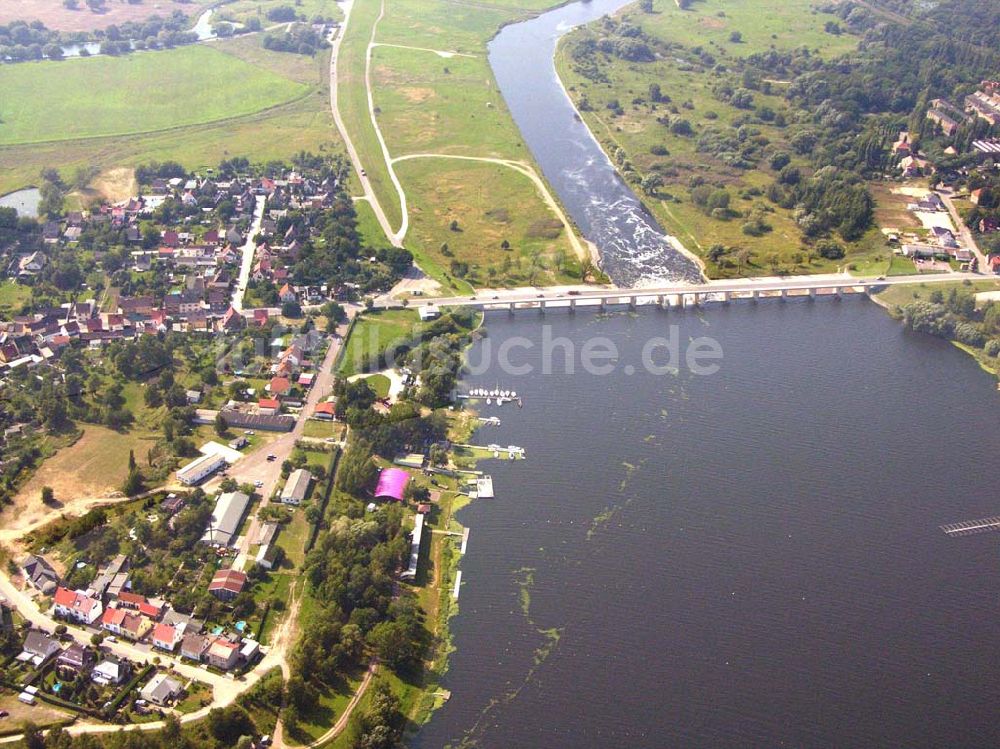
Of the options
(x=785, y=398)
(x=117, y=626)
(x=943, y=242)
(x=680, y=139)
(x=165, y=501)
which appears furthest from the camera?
(x=680, y=139)

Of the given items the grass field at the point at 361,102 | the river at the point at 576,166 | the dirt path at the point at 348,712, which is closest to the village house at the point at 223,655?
the dirt path at the point at 348,712

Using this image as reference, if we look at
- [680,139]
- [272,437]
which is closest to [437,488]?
[272,437]

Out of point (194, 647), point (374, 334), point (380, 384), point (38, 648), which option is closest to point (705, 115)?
point (374, 334)

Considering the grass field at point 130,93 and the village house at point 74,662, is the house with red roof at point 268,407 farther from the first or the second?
the grass field at point 130,93

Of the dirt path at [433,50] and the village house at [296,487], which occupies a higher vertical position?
the dirt path at [433,50]

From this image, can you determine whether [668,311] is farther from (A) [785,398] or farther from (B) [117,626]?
(B) [117,626]
